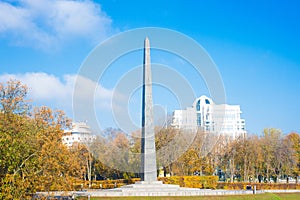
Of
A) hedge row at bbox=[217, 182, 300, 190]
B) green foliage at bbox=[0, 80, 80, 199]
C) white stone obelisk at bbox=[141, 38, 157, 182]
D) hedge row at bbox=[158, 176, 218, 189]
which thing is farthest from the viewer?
hedge row at bbox=[158, 176, 218, 189]

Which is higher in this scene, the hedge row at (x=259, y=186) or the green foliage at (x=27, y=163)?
the green foliage at (x=27, y=163)

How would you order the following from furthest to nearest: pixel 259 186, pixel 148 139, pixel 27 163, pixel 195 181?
pixel 195 181, pixel 259 186, pixel 148 139, pixel 27 163

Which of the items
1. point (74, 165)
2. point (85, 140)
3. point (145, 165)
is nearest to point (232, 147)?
point (85, 140)

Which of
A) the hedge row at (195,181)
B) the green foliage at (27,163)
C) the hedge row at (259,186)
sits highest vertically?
the green foliage at (27,163)

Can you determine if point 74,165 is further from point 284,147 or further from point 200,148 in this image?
point 284,147

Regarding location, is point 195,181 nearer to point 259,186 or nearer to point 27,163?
point 259,186

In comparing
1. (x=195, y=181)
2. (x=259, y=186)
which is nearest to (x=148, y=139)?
(x=195, y=181)

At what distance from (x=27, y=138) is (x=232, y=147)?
33764 millimetres

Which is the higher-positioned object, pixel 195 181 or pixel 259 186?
pixel 195 181

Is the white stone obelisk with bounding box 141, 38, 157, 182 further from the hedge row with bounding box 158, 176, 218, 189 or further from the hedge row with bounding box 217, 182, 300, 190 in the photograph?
the hedge row with bounding box 217, 182, 300, 190

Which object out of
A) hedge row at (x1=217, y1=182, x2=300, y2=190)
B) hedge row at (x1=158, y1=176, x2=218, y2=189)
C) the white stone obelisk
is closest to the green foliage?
the white stone obelisk

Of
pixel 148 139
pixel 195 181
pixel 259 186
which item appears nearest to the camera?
pixel 148 139

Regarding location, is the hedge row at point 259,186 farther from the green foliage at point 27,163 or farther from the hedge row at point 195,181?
the green foliage at point 27,163

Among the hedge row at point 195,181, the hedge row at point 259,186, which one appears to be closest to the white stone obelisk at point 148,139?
the hedge row at point 195,181
